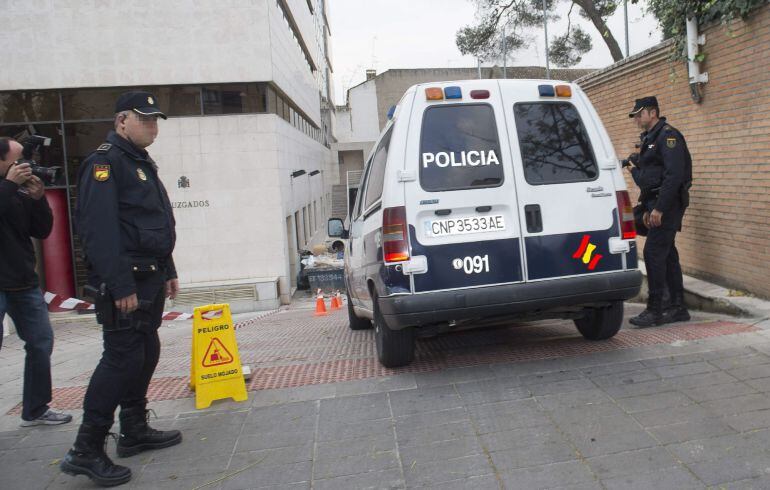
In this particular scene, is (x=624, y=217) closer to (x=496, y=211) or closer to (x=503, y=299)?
(x=496, y=211)

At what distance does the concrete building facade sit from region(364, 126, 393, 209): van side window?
9086 mm

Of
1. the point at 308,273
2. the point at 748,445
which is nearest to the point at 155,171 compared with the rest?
the point at 748,445

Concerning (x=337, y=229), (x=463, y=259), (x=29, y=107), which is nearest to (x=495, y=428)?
(x=463, y=259)

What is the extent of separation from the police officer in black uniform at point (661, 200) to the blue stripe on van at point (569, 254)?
1.30 metres

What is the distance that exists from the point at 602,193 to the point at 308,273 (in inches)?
494

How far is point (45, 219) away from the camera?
4027mm

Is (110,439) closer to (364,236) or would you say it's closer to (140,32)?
(364,236)

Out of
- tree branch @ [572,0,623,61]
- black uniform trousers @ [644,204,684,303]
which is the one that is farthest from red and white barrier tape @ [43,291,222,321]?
tree branch @ [572,0,623,61]

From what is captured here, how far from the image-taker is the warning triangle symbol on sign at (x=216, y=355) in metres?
4.29

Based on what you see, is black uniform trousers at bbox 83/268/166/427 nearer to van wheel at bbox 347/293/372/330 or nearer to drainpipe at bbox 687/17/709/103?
van wheel at bbox 347/293/372/330

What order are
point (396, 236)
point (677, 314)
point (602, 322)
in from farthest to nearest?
1. point (677, 314)
2. point (602, 322)
3. point (396, 236)

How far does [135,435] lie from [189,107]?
1176cm

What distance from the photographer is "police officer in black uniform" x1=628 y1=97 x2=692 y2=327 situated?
211 inches

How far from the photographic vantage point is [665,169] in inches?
213
